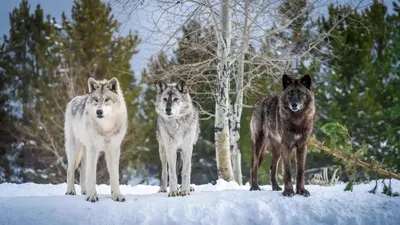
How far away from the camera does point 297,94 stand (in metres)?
5.81

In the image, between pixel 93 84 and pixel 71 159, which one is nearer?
pixel 93 84

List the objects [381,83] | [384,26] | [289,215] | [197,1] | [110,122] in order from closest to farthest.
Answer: [289,215]
[110,122]
[197,1]
[381,83]
[384,26]

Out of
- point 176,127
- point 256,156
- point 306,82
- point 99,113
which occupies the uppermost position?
point 306,82

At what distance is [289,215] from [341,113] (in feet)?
50.0

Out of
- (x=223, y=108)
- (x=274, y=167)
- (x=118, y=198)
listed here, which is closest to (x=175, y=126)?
(x=118, y=198)

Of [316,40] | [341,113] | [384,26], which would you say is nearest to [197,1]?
[316,40]

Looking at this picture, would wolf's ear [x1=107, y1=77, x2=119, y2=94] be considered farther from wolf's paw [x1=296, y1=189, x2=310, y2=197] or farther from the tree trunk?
the tree trunk

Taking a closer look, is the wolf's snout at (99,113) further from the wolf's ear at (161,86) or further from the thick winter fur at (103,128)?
the wolf's ear at (161,86)

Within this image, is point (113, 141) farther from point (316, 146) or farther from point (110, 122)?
point (316, 146)

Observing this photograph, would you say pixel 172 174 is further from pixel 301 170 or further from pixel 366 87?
pixel 366 87

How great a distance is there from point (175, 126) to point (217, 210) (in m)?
1.67

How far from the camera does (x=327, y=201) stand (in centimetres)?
562

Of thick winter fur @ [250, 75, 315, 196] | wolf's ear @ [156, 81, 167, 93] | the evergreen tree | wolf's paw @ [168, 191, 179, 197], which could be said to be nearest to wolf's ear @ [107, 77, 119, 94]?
wolf's ear @ [156, 81, 167, 93]

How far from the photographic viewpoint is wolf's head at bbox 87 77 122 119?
19.9ft
